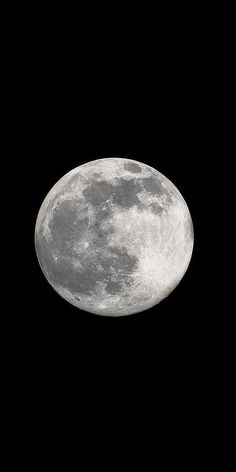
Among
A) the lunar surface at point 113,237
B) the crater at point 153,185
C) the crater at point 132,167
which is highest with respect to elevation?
the crater at point 132,167

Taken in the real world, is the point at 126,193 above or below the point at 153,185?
below

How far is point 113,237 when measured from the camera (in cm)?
553

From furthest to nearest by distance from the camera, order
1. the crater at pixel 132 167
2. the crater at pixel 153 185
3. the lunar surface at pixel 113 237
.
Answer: the crater at pixel 132 167
the crater at pixel 153 185
the lunar surface at pixel 113 237

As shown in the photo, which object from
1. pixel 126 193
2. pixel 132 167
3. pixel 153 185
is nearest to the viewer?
pixel 126 193

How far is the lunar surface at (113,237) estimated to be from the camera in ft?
18.3

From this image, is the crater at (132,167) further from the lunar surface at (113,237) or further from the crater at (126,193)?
the crater at (126,193)

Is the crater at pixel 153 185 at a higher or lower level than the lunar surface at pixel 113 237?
higher

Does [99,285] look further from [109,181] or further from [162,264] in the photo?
[109,181]

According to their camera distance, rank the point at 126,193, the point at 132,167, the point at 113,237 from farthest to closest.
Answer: the point at 132,167
the point at 126,193
the point at 113,237

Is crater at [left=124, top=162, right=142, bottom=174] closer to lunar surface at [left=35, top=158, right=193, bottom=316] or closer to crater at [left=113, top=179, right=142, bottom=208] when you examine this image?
lunar surface at [left=35, top=158, right=193, bottom=316]

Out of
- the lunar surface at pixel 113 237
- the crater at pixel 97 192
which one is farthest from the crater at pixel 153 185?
the crater at pixel 97 192

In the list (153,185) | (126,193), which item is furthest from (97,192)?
(153,185)

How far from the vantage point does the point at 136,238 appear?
556cm

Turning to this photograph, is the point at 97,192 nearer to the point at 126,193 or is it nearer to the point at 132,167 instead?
the point at 126,193
